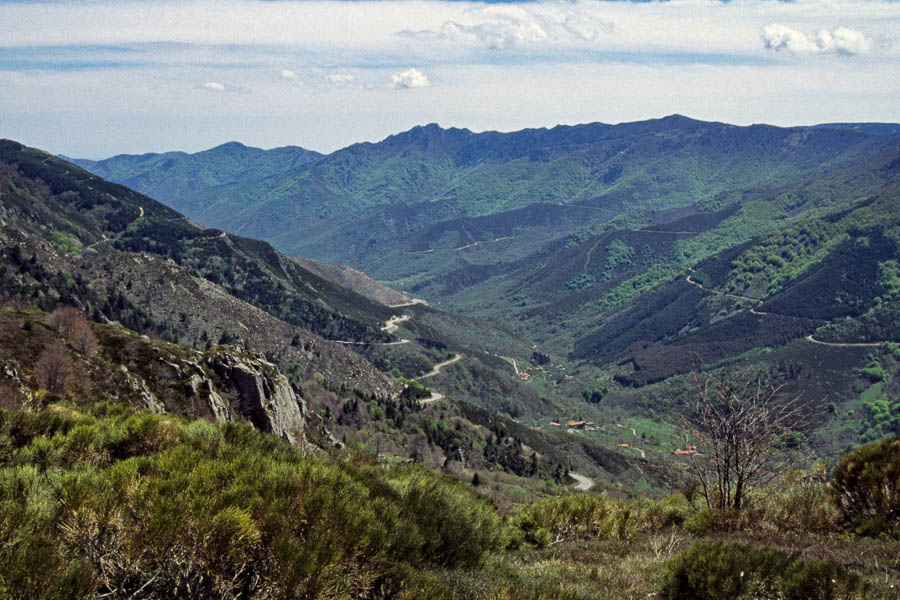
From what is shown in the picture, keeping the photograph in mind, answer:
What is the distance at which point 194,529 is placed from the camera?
5.95 meters

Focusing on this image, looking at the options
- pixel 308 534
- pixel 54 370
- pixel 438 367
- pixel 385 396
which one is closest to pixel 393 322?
pixel 438 367

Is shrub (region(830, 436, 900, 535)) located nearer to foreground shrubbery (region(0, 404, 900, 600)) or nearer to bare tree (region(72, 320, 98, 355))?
foreground shrubbery (region(0, 404, 900, 600))

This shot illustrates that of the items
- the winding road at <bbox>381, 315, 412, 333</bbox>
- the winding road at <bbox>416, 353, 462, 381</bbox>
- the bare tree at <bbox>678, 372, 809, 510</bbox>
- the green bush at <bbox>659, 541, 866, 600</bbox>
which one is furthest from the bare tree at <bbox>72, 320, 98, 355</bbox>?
the winding road at <bbox>381, 315, 412, 333</bbox>

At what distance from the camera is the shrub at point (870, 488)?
11.9 metres

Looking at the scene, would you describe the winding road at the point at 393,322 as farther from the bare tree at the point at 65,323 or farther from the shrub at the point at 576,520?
the shrub at the point at 576,520

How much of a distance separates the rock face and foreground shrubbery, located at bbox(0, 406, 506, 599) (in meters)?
28.9

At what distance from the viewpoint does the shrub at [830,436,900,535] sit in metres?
11.9

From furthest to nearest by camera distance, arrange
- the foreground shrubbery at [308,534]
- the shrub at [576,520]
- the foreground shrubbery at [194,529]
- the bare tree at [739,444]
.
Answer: the shrub at [576,520]
the bare tree at [739,444]
the foreground shrubbery at [308,534]
the foreground shrubbery at [194,529]

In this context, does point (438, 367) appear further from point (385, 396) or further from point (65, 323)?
point (65, 323)

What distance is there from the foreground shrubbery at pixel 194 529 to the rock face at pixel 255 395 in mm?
28942

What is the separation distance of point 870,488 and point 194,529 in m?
13.2

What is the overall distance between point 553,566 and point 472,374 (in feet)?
469

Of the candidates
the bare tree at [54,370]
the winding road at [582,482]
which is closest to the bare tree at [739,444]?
the bare tree at [54,370]

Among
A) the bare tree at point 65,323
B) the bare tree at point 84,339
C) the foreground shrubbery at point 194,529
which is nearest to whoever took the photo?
the foreground shrubbery at point 194,529
